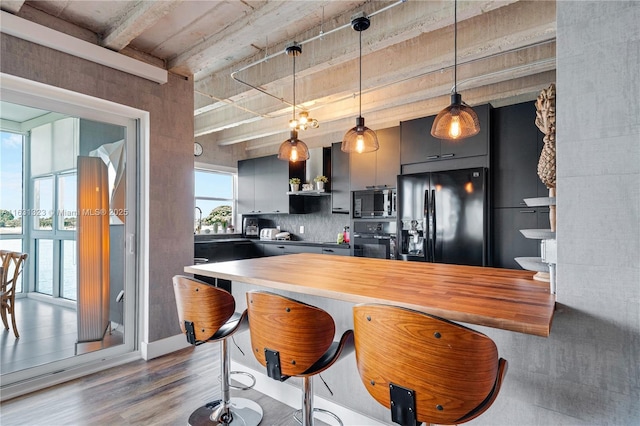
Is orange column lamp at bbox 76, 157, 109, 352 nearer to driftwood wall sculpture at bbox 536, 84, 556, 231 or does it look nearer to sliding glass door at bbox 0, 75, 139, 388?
sliding glass door at bbox 0, 75, 139, 388

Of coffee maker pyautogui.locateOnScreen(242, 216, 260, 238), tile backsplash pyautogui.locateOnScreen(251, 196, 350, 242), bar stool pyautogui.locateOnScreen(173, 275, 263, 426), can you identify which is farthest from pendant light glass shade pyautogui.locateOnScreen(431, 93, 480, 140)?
coffee maker pyautogui.locateOnScreen(242, 216, 260, 238)

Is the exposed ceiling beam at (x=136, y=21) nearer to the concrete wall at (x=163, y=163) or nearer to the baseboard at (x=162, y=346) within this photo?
the concrete wall at (x=163, y=163)

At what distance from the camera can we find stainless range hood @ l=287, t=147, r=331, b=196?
5.29 m

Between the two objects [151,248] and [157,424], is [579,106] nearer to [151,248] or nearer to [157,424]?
[157,424]

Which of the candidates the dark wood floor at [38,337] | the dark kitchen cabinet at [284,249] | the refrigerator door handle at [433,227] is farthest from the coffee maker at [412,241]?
the dark wood floor at [38,337]

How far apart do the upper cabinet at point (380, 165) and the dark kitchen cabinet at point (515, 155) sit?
3.83 ft

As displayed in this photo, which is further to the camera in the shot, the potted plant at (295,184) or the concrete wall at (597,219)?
the potted plant at (295,184)

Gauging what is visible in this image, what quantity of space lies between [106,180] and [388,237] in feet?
10.6

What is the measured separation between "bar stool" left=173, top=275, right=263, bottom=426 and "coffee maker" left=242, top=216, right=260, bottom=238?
4121 millimetres

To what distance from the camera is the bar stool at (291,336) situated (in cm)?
141

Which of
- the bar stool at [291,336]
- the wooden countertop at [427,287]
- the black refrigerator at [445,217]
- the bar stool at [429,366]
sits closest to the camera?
the bar stool at [429,366]

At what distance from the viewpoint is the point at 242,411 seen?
218 cm

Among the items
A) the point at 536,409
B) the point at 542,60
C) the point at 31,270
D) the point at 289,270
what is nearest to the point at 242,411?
the point at 289,270

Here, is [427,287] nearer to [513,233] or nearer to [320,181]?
[513,233]
